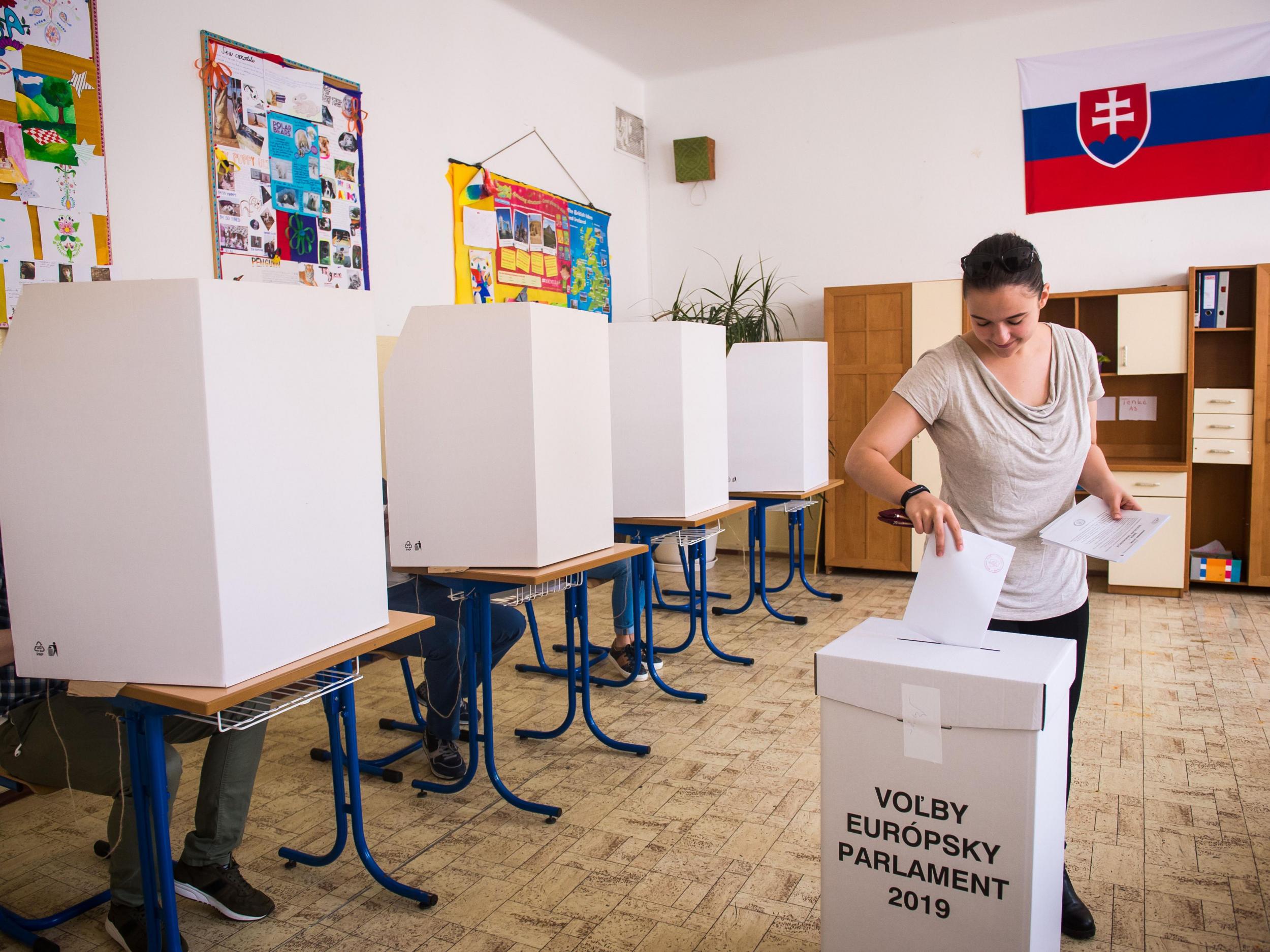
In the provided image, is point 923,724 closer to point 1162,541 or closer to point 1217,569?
point 1162,541

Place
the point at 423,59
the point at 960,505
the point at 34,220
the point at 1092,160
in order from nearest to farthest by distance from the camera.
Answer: the point at 960,505 < the point at 34,220 < the point at 423,59 < the point at 1092,160

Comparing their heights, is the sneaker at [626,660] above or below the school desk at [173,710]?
below

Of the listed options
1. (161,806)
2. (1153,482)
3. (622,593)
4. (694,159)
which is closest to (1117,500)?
(161,806)

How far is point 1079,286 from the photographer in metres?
4.93

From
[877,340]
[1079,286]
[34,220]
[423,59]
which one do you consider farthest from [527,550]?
[1079,286]

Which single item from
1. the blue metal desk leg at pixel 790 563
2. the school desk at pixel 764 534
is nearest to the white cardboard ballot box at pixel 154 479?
the school desk at pixel 764 534

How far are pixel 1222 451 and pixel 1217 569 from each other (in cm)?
59

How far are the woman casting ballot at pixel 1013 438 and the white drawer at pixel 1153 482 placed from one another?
10.8 feet

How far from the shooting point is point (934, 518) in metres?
1.37

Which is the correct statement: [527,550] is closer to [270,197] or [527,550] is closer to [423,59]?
[270,197]

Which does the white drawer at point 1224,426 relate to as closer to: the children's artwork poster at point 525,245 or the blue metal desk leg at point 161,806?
the children's artwork poster at point 525,245

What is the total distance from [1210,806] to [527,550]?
1821 mm

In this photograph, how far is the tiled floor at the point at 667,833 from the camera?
1811mm

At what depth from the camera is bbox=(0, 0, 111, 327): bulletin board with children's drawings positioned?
2.42 m
